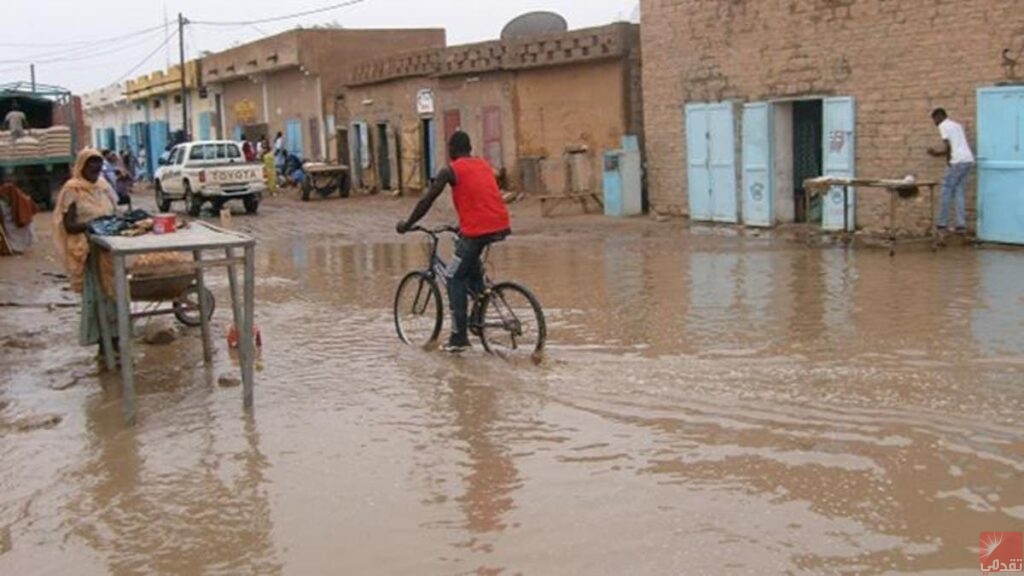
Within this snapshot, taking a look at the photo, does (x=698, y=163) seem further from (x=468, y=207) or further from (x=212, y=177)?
(x=212, y=177)

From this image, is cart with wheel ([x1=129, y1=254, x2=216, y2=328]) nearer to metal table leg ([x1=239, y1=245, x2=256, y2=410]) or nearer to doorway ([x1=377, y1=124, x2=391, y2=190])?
metal table leg ([x1=239, y1=245, x2=256, y2=410])

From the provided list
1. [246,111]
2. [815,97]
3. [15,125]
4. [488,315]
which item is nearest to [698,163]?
[815,97]

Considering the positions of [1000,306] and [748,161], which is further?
[748,161]

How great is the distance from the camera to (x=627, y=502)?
16.8 ft

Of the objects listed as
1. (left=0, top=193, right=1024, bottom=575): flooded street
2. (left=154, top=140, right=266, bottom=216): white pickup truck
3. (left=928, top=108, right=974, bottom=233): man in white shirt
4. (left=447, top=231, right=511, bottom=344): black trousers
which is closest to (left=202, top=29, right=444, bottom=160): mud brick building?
(left=154, top=140, right=266, bottom=216): white pickup truck

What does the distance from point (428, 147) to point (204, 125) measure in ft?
69.0

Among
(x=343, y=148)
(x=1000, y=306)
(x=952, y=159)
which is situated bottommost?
(x=1000, y=306)

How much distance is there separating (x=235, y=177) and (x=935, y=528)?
2382cm

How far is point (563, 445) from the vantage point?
19.9 ft

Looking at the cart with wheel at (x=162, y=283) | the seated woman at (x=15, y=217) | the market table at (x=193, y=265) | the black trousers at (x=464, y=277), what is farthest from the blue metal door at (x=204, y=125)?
the market table at (x=193, y=265)

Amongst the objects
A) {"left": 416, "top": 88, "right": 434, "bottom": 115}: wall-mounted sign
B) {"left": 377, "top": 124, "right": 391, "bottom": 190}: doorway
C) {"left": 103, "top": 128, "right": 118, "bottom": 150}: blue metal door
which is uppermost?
{"left": 103, "top": 128, "right": 118, "bottom": 150}: blue metal door

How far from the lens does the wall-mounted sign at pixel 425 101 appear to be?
96.9ft

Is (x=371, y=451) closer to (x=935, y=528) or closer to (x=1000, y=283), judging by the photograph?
(x=935, y=528)

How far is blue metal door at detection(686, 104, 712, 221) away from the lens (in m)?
19.1
